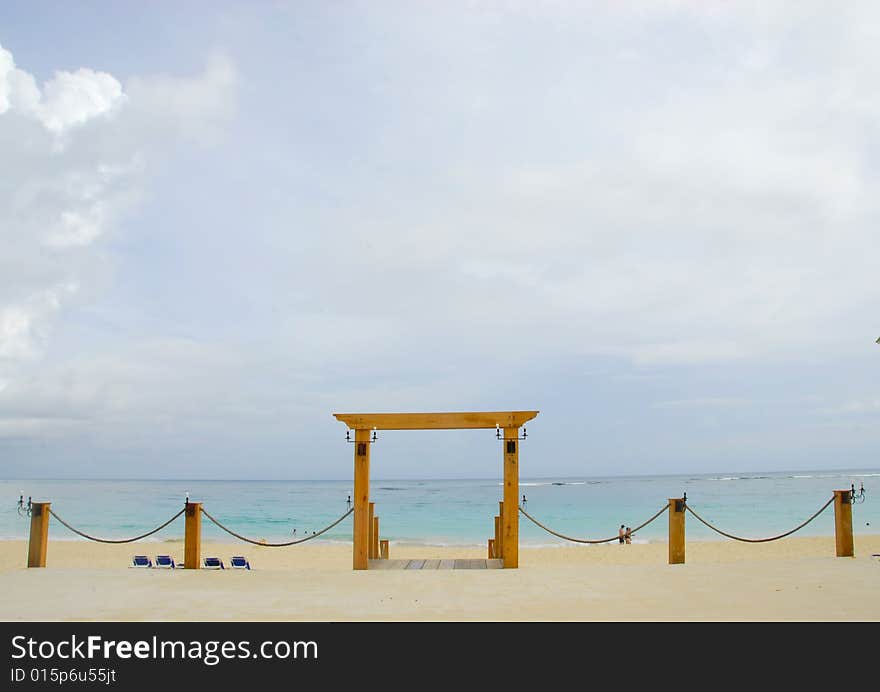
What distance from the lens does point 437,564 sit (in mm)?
10898

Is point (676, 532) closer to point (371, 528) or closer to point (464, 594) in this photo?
point (464, 594)

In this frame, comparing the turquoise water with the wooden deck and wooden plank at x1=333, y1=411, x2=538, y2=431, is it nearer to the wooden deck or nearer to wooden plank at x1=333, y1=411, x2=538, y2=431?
the wooden deck

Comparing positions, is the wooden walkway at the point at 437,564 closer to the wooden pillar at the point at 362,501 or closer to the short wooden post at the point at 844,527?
the wooden pillar at the point at 362,501

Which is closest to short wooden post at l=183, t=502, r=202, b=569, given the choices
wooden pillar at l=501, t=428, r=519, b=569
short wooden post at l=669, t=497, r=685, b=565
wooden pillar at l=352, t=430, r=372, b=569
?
wooden pillar at l=352, t=430, r=372, b=569

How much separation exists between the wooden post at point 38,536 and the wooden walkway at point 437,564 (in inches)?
185

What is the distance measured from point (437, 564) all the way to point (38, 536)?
18.9 feet

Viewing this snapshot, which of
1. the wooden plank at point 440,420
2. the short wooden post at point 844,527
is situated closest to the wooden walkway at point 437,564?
the wooden plank at point 440,420

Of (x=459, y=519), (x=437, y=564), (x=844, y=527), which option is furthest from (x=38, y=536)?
(x=459, y=519)

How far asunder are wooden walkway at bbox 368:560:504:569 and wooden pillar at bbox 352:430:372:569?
24cm

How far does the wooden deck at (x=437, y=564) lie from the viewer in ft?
34.9

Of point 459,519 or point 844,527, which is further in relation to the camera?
point 459,519
